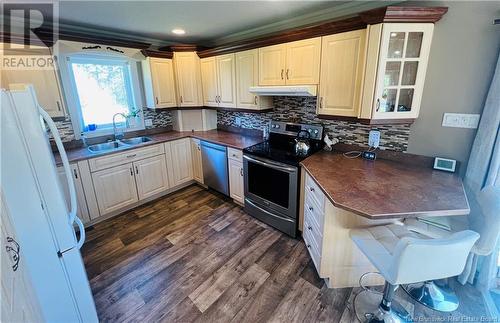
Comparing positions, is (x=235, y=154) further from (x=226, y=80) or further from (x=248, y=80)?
(x=226, y=80)

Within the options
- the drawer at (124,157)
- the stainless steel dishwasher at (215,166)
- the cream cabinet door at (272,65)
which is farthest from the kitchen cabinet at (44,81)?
the cream cabinet door at (272,65)

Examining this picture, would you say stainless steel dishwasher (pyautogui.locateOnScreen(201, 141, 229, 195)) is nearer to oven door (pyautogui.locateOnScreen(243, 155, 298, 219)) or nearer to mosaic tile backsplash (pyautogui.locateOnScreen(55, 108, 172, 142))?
oven door (pyautogui.locateOnScreen(243, 155, 298, 219))

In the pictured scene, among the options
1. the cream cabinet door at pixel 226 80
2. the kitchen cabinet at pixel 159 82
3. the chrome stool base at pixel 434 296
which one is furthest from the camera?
the kitchen cabinet at pixel 159 82

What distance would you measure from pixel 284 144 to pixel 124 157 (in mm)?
2078

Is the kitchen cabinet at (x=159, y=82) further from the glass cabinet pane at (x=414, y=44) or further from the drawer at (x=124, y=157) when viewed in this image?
the glass cabinet pane at (x=414, y=44)

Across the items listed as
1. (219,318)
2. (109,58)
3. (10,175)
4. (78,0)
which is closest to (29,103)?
(10,175)

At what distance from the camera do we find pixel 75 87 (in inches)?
110

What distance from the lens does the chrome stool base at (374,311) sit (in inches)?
58.4

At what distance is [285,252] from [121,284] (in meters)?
1.52

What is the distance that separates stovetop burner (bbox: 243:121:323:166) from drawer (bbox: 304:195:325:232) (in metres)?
0.38

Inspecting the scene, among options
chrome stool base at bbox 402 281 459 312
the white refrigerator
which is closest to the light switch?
chrome stool base at bbox 402 281 459 312

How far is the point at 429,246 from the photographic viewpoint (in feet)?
3.54

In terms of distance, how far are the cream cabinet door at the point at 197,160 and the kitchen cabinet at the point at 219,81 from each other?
2.17 ft

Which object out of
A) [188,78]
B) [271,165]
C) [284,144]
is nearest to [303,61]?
[284,144]
